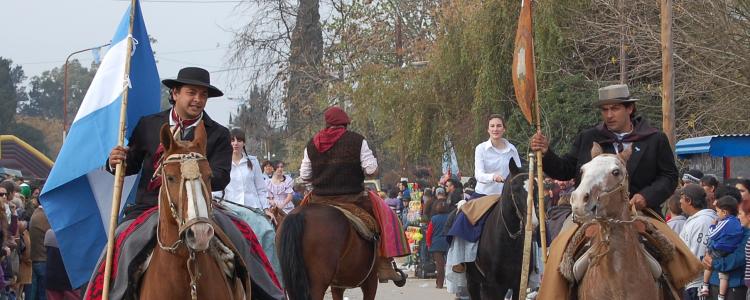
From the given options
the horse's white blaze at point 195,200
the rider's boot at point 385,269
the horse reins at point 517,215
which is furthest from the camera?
the rider's boot at point 385,269

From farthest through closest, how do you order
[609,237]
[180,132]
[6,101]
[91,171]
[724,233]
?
[6,101] < [724,233] < [91,171] < [180,132] < [609,237]

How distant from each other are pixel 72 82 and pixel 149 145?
463 feet

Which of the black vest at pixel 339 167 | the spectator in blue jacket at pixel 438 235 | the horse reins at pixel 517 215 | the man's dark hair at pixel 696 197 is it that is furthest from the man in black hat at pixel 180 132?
the spectator in blue jacket at pixel 438 235

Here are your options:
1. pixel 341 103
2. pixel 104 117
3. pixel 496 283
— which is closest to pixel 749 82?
pixel 496 283

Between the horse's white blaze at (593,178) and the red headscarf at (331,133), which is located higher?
the red headscarf at (331,133)

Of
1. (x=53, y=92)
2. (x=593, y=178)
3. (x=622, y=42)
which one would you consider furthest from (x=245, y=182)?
(x=53, y=92)

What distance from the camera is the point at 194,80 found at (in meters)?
9.38

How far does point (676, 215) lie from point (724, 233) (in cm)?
209

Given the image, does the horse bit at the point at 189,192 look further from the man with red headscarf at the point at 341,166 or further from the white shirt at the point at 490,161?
the white shirt at the point at 490,161

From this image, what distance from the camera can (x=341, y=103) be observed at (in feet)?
144

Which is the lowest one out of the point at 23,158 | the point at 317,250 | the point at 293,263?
the point at 293,263

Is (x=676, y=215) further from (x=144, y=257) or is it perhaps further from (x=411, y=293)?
(x=411, y=293)

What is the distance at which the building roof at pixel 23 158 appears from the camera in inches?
2197

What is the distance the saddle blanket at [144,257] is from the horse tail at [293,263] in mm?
2967
